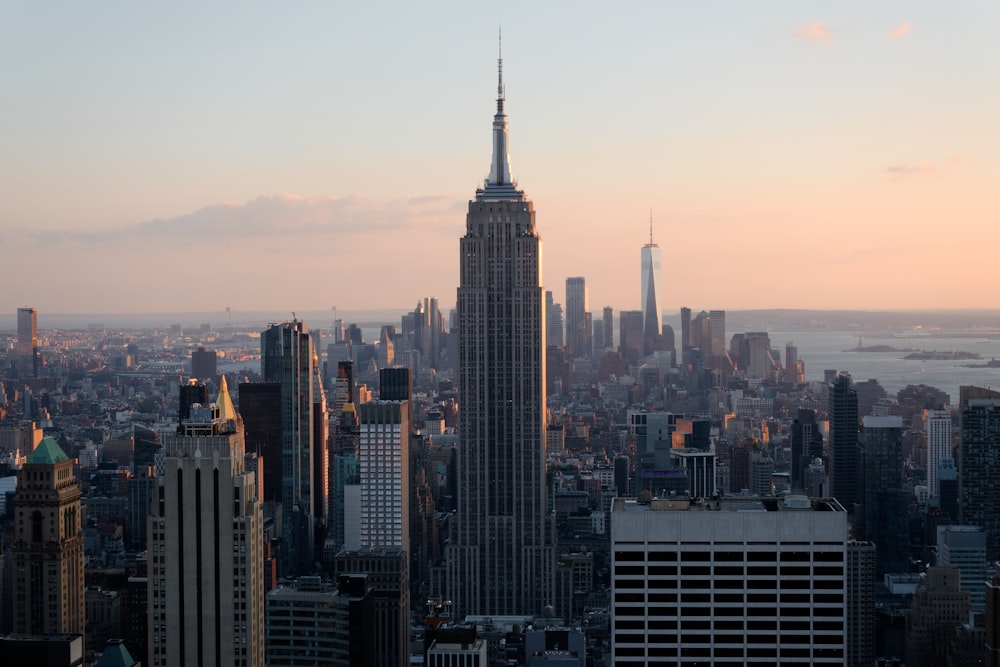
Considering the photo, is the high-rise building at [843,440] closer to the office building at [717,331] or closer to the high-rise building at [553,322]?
the office building at [717,331]

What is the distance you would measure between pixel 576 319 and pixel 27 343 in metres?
34.9

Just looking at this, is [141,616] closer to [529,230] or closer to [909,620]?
[909,620]

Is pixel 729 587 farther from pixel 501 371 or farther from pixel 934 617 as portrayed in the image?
pixel 501 371

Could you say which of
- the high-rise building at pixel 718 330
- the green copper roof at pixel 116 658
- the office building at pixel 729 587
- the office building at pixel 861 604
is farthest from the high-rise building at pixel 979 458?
the green copper roof at pixel 116 658

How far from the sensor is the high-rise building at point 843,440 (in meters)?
50.0

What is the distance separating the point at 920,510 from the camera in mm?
47781

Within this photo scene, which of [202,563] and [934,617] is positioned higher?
[202,563]

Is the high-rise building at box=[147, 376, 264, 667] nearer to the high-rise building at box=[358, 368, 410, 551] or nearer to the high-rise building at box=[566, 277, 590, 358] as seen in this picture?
the high-rise building at box=[358, 368, 410, 551]

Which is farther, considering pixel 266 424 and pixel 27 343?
pixel 266 424

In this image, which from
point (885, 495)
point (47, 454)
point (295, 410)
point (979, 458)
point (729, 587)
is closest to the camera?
point (729, 587)

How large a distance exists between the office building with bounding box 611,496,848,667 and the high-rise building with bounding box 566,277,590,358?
119 ft

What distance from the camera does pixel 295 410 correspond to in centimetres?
5394

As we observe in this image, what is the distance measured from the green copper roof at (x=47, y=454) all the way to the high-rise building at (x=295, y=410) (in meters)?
12.9

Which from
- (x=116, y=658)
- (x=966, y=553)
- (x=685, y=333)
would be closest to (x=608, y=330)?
(x=685, y=333)
